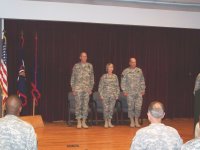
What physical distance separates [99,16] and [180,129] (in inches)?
118

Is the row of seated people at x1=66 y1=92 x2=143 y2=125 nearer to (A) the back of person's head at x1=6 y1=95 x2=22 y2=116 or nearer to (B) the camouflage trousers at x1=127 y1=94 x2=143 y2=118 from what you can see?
(B) the camouflage trousers at x1=127 y1=94 x2=143 y2=118

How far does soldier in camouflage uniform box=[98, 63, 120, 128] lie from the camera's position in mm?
9094

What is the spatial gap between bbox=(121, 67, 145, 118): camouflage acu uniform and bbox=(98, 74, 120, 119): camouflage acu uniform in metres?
0.23

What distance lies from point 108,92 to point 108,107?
0.34 metres

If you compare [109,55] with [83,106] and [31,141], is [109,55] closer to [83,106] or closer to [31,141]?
[83,106]

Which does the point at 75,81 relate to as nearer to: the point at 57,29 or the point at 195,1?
the point at 57,29

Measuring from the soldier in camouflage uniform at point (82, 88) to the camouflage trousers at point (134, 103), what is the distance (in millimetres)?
954

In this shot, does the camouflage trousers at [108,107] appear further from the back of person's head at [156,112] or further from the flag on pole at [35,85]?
the back of person's head at [156,112]

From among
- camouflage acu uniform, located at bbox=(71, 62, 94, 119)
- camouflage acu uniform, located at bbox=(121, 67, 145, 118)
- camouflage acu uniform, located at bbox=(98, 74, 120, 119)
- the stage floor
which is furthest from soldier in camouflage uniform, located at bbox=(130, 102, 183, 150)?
camouflage acu uniform, located at bbox=(121, 67, 145, 118)

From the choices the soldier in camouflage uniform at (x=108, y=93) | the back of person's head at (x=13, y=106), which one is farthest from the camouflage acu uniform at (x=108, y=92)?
the back of person's head at (x=13, y=106)

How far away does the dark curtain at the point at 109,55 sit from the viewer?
9562mm

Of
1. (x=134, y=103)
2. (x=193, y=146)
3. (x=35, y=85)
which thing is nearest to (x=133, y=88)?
(x=134, y=103)

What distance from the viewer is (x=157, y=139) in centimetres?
332

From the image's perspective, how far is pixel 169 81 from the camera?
36.0 feet
